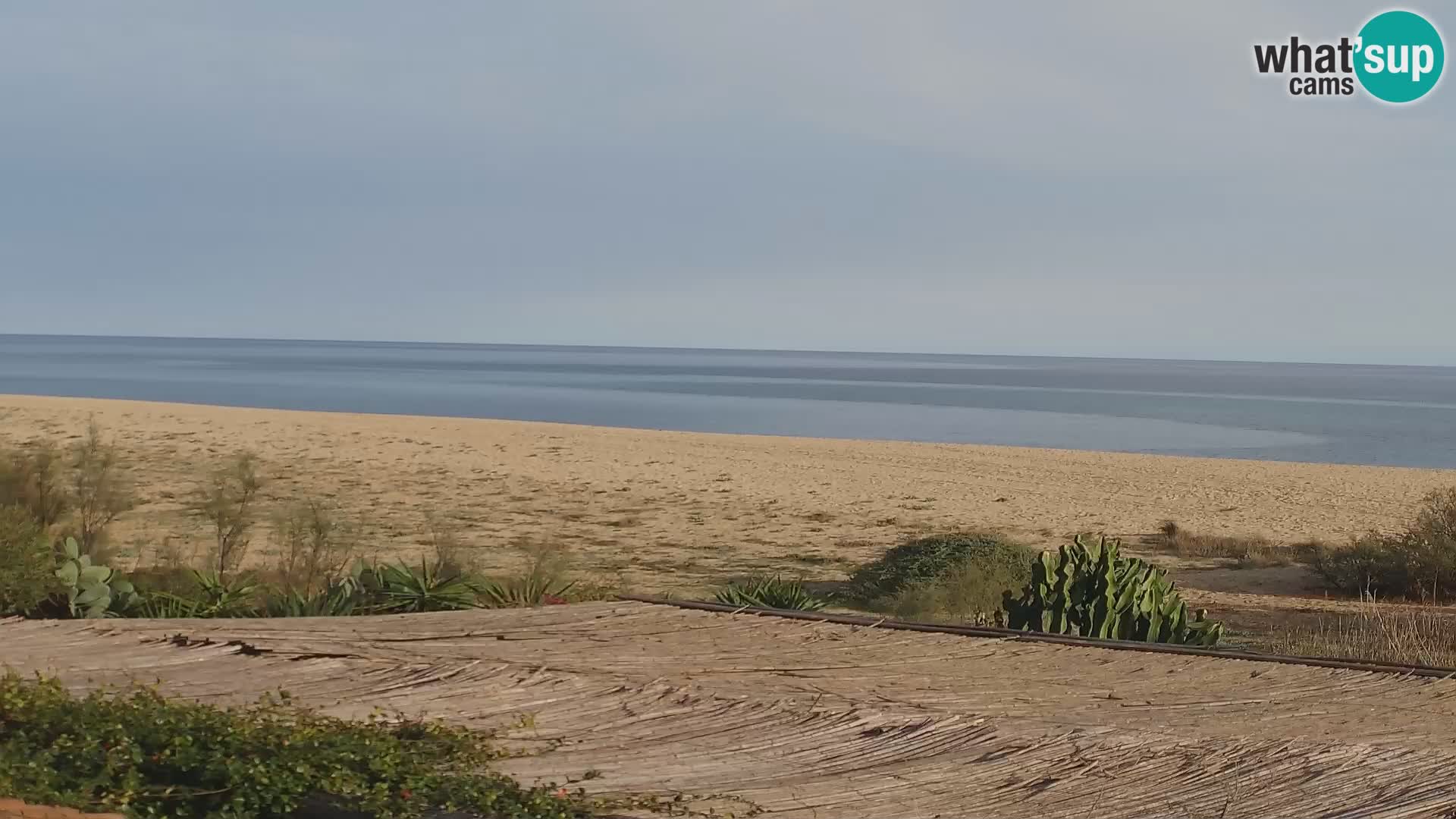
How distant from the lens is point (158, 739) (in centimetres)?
516

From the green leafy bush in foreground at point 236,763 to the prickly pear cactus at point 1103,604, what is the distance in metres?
4.97

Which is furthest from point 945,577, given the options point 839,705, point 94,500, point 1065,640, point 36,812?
point 36,812

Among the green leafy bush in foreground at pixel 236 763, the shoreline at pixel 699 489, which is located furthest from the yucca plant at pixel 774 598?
the shoreline at pixel 699 489

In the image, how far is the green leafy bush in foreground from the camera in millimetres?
4625

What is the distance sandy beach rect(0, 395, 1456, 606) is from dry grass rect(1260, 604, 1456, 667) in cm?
590

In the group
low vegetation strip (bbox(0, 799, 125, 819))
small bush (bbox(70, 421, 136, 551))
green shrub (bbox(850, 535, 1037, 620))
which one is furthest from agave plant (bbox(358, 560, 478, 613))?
green shrub (bbox(850, 535, 1037, 620))

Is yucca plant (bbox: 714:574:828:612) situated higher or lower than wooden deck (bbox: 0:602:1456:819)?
lower

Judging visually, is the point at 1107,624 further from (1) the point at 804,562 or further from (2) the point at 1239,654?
(1) the point at 804,562

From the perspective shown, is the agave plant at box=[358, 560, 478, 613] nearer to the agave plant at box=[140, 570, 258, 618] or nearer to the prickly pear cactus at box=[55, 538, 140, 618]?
the agave plant at box=[140, 570, 258, 618]

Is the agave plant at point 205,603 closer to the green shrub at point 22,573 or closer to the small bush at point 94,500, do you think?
the green shrub at point 22,573

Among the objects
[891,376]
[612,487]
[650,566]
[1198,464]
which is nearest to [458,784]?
[650,566]

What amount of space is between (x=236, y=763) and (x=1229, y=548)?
1682 centimetres

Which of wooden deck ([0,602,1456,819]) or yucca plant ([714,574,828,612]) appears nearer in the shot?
wooden deck ([0,602,1456,819])

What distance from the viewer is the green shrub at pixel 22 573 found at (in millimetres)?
8625
